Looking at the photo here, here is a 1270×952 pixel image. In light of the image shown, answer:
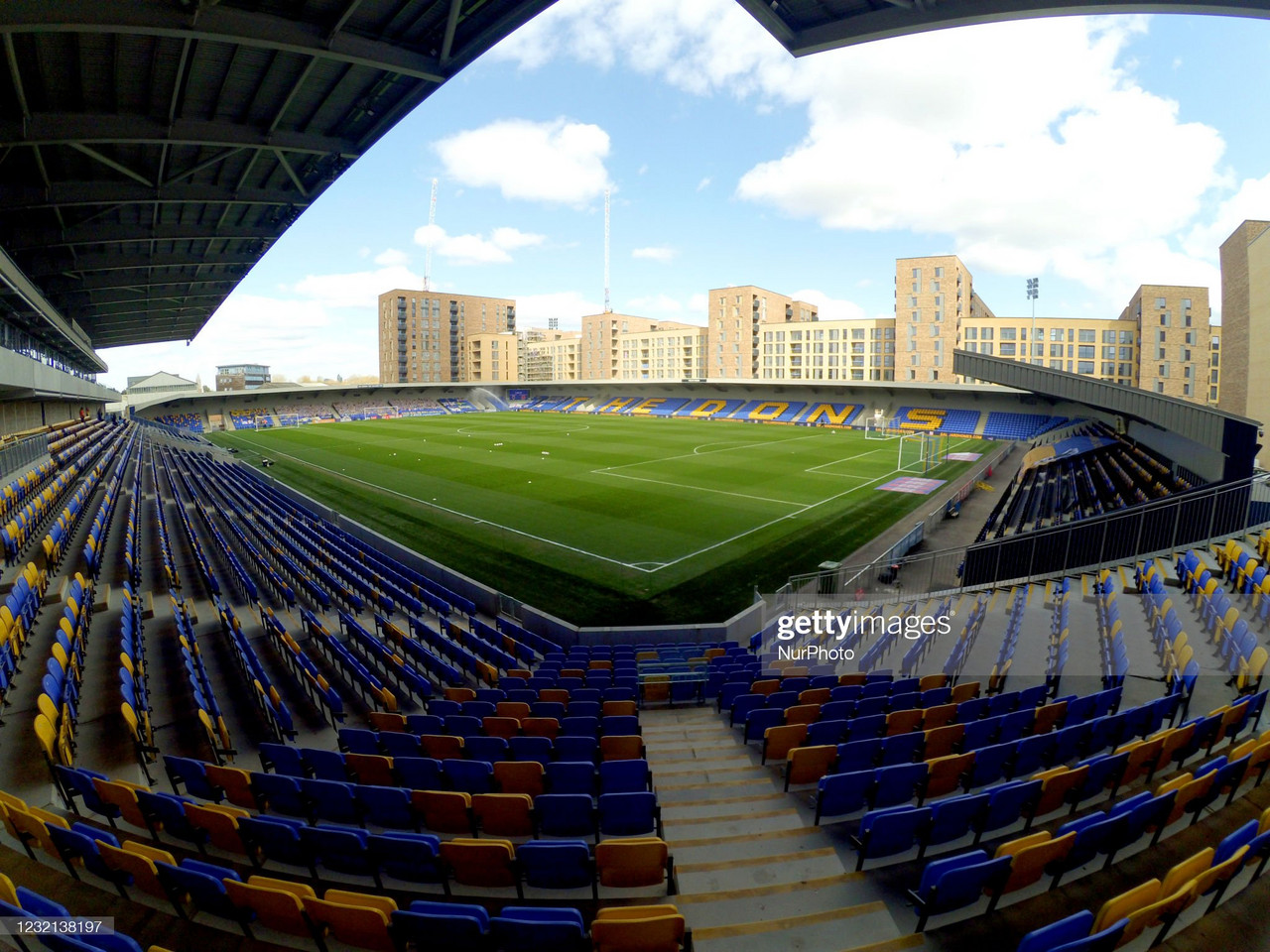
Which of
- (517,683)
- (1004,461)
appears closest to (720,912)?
(517,683)

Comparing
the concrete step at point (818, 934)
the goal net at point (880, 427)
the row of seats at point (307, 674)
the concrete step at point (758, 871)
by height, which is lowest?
the row of seats at point (307, 674)

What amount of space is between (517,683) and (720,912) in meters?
5.67

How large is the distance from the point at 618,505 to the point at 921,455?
80.1 feet

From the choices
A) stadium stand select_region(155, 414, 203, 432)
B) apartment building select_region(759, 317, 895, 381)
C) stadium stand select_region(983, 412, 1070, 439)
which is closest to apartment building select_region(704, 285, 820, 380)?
apartment building select_region(759, 317, 895, 381)

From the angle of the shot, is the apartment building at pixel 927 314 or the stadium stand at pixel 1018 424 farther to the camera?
the apartment building at pixel 927 314

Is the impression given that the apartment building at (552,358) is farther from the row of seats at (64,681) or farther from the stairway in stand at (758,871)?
the stairway in stand at (758,871)

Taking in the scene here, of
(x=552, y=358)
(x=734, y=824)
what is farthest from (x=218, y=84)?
(x=552, y=358)

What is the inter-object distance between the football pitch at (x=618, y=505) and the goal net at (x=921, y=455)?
86cm

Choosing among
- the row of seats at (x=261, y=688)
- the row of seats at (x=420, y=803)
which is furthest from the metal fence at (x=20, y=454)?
the row of seats at (x=420, y=803)

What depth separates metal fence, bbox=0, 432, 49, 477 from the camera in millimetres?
18672

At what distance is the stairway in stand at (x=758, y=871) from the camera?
164 inches

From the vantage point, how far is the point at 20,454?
66.6ft

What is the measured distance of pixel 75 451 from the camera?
28.6 m

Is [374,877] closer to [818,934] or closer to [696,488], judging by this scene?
[818,934]
